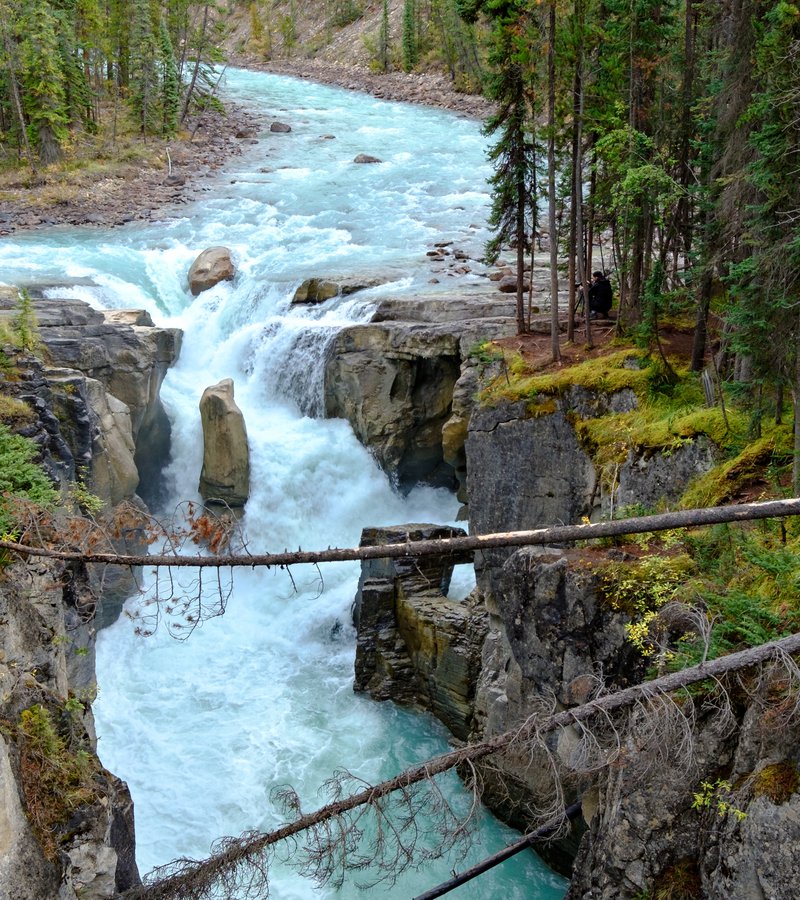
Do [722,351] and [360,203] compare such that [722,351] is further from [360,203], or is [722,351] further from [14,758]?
[360,203]

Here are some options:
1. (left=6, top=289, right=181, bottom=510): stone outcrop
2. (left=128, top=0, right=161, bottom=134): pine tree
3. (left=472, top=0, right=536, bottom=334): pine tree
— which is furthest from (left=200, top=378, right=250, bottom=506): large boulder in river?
(left=128, top=0, right=161, bottom=134): pine tree

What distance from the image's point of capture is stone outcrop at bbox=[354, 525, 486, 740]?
56.4 ft

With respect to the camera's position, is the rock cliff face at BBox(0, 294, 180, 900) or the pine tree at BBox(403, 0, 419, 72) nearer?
the rock cliff face at BBox(0, 294, 180, 900)

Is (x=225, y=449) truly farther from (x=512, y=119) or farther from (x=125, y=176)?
(x=125, y=176)

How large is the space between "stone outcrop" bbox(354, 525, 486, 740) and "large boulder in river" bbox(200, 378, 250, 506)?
5783 mm

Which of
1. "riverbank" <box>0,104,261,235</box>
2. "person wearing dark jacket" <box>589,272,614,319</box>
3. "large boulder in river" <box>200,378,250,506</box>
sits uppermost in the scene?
"riverbank" <box>0,104,261,235</box>

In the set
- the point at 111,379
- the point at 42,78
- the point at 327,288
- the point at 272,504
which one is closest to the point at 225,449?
the point at 272,504

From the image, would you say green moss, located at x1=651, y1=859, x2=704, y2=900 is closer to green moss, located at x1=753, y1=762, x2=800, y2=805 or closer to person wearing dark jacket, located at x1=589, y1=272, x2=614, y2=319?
green moss, located at x1=753, y1=762, x2=800, y2=805

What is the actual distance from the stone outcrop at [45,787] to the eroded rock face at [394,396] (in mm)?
13073

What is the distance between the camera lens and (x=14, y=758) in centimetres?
841

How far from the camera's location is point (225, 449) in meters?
23.2

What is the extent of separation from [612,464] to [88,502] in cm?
912

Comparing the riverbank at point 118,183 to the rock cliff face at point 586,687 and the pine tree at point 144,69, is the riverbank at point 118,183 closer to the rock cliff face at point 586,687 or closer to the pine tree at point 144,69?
the pine tree at point 144,69

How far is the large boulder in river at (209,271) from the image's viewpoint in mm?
29547
